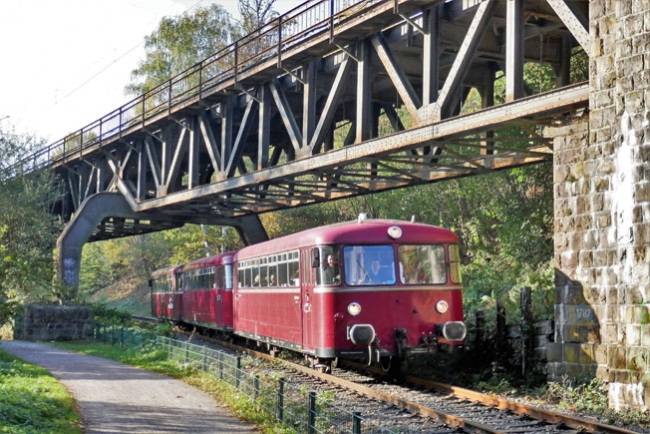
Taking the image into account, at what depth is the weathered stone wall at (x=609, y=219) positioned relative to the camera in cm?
1308

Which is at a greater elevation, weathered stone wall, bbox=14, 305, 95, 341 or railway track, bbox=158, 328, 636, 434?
weathered stone wall, bbox=14, 305, 95, 341

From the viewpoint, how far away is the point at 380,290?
16.5m

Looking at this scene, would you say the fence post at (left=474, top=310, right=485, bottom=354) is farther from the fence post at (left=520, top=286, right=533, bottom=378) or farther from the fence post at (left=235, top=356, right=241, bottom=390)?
the fence post at (left=235, top=356, right=241, bottom=390)

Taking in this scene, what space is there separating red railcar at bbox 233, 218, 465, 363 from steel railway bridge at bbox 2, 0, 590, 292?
6.12 feet

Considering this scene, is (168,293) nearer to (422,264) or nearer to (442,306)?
(422,264)

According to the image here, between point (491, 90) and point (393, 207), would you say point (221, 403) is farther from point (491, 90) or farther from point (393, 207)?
point (393, 207)

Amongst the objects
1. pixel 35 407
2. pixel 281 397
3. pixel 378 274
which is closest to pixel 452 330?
pixel 378 274

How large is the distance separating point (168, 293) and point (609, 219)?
2687cm

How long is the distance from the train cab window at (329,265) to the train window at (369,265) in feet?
0.51

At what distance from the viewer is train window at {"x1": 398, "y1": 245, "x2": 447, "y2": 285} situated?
16.8 metres

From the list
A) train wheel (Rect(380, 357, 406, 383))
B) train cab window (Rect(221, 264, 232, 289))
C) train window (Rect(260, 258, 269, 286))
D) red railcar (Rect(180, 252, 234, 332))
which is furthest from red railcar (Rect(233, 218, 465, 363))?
red railcar (Rect(180, 252, 234, 332))

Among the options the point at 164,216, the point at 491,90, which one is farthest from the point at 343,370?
the point at 164,216

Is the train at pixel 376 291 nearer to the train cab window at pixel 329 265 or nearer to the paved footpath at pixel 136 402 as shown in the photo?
the train cab window at pixel 329 265

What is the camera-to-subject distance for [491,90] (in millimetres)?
20000
